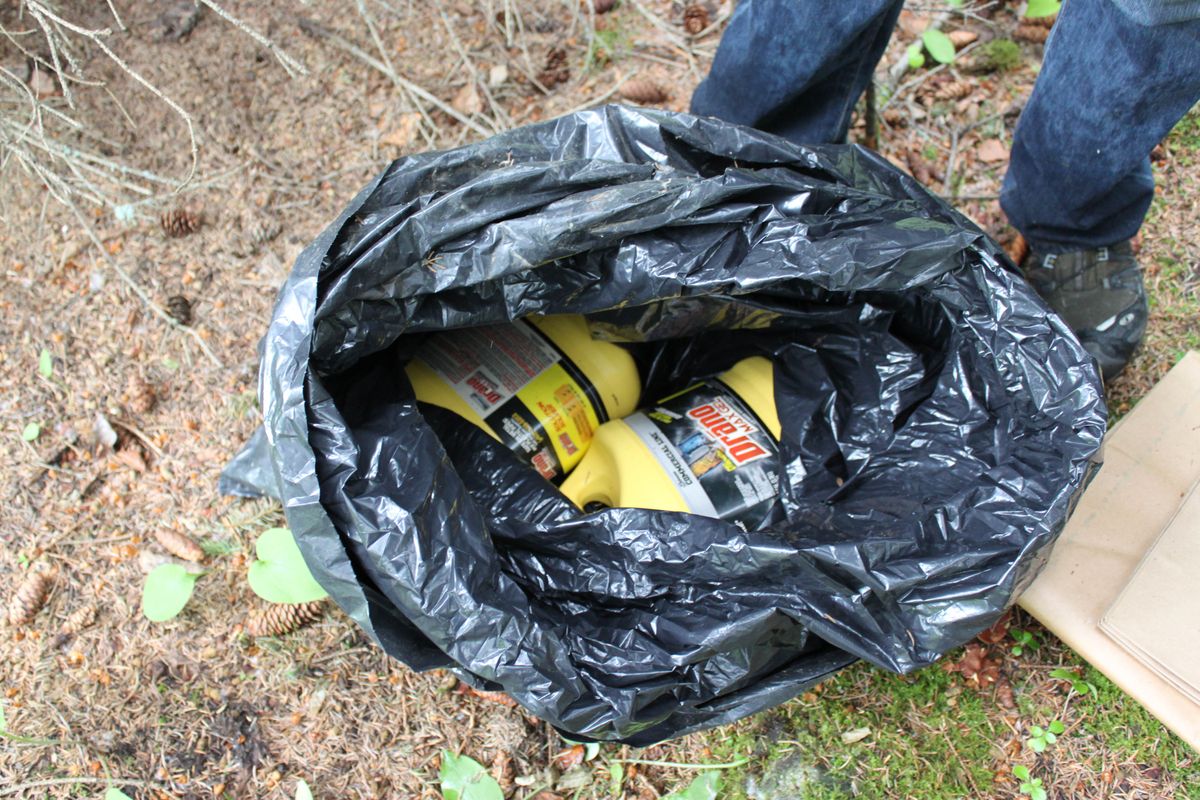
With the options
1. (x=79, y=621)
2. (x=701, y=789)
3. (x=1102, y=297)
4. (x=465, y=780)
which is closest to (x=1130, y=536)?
(x=1102, y=297)

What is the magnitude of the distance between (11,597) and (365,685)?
56 centimetres

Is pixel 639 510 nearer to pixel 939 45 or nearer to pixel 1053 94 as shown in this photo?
pixel 1053 94

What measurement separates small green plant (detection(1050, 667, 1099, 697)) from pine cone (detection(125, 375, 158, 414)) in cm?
142

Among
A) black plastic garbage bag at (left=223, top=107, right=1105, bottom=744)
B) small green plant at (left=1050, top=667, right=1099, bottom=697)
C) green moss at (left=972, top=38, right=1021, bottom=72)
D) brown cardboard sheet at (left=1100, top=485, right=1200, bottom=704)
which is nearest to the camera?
black plastic garbage bag at (left=223, top=107, right=1105, bottom=744)

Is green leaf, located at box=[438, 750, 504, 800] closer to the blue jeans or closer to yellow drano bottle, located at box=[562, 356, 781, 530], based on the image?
yellow drano bottle, located at box=[562, 356, 781, 530]

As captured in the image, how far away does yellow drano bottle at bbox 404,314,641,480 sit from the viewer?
1174mm

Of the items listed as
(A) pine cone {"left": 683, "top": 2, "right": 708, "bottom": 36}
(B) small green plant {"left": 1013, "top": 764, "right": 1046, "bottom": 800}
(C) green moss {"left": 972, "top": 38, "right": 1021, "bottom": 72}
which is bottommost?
(B) small green plant {"left": 1013, "top": 764, "right": 1046, "bottom": 800}

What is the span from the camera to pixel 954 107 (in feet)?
5.21

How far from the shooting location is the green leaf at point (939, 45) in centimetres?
159

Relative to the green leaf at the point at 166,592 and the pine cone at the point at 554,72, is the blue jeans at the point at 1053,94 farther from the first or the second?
the green leaf at the point at 166,592

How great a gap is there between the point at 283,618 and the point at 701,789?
2.04 ft

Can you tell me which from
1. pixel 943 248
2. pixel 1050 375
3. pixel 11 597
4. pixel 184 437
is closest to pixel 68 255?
pixel 184 437

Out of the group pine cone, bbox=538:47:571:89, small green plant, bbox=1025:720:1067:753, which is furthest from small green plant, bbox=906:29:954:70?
small green plant, bbox=1025:720:1067:753

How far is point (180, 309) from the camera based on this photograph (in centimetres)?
144
